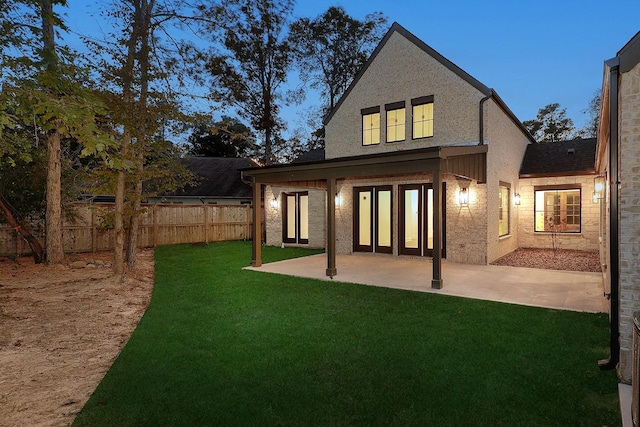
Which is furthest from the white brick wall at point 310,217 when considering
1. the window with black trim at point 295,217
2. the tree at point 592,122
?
the tree at point 592,122

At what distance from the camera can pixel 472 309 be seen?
6.01 metres

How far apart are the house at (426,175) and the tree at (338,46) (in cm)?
1274

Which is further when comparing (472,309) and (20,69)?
(20,69)

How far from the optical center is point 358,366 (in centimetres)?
392

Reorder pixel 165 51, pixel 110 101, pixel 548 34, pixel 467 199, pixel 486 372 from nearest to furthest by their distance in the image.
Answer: pixel 486 372 < pixel 110 101 < pixel 165 51 < pixel 467 199 < pixel 548 34

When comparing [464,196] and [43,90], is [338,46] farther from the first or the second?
[43,90]

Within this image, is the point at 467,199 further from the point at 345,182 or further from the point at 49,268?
the point at 49,268

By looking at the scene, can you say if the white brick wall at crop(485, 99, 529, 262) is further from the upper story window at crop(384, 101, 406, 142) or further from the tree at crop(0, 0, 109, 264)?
the tree at crop(0, 0, 109, 264)

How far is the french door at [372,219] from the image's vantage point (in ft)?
39.9

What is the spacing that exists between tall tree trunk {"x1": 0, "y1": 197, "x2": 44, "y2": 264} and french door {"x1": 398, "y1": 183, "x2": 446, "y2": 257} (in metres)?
10.9

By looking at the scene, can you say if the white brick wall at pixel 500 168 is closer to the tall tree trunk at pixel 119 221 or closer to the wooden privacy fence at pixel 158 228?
the tall tree trunk at pixel 119 221

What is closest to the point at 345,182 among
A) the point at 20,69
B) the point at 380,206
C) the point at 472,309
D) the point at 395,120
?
the point at 380,206

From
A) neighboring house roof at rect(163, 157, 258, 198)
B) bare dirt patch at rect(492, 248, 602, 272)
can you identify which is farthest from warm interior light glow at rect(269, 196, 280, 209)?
bare dirt patch at rect(492, 248, 602, 272)

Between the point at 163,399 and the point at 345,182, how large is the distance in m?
10.2
